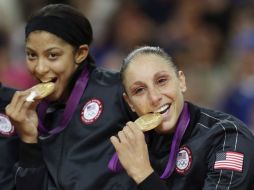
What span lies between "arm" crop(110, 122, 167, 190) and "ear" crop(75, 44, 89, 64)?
0.53 m

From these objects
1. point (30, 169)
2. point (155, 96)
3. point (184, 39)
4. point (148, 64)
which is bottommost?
point (184, 39)

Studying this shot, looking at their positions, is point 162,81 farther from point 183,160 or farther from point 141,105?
point 183,160

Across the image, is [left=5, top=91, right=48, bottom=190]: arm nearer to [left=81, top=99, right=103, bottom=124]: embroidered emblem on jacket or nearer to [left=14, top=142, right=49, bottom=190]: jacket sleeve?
[left=14, top=142, right=49, bottom=190]: jacket sleeve

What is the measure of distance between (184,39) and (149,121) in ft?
11.8

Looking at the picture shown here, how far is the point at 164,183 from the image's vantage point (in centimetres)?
306

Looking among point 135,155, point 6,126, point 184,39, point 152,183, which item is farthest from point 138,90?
point 184,39

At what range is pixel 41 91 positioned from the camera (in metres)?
3.39

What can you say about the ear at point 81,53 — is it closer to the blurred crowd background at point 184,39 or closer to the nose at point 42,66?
the nose at point 42,66

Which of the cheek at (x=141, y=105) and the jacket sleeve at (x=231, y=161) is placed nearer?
the jacket sleeve at (x=231, y=161)

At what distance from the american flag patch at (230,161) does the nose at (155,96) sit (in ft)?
1.11

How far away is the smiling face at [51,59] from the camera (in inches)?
134

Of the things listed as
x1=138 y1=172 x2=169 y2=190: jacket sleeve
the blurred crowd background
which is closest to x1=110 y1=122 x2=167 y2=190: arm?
x1=138 y1=172 x2=169 y2=190: jacket sleeve

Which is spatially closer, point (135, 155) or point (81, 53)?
point (135, 155)

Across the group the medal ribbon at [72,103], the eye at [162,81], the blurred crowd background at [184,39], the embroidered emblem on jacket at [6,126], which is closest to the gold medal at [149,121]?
the eye at [162,81]
